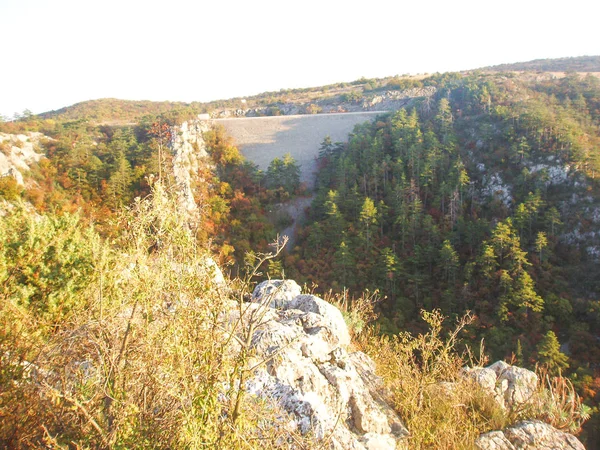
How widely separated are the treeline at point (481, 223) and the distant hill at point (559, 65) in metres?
20.1

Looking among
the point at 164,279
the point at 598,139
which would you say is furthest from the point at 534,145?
the point at 164,279

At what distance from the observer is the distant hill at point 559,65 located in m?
40.3

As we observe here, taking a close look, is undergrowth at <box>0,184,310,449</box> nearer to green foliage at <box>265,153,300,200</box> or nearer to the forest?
the forest

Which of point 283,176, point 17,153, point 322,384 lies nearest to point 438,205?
point 283,176

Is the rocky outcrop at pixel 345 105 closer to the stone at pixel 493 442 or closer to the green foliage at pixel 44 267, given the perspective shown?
the green foliage at pixel 44 267

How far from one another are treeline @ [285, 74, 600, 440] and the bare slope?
3498 mm

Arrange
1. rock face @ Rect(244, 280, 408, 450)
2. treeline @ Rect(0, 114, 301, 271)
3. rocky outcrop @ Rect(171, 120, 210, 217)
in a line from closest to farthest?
rock face @ Rect(244, 280, 408, 450) → treeline @ Rect(0, 114, 301, 271) → rocky outcrop @ Rect(171, 120, 210, 217)

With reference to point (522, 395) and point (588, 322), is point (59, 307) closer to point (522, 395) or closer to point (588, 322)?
point (522, 395)

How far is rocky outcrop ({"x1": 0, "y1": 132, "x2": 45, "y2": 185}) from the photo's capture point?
17.2m

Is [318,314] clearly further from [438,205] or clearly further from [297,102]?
[297,102]

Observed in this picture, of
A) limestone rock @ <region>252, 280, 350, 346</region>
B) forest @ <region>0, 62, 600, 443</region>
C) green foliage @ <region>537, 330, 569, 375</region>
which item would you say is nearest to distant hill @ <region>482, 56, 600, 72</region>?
forest @ <region>0, 62, 600, 443</region>

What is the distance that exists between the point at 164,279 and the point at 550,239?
19.4 metres

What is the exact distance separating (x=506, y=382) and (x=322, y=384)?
395 cm

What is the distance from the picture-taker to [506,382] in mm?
5676
